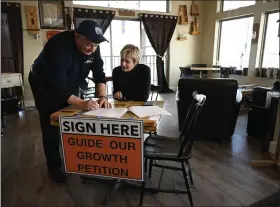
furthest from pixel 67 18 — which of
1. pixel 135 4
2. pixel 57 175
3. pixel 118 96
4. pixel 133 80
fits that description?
pixel 57 175

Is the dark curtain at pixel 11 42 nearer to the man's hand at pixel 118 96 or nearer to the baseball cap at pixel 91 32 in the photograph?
the man's hand at pixel 118 96

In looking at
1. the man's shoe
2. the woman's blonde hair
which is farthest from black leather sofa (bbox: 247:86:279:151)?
the man's shoe

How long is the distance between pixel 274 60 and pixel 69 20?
4.71 metres

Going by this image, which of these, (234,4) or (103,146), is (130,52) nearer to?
(103,146)

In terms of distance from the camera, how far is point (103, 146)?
1.38m

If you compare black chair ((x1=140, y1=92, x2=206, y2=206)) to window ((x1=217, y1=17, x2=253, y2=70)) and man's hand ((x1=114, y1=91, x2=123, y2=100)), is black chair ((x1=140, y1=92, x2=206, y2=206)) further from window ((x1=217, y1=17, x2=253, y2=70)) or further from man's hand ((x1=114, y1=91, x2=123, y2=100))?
window ((x1=217, y1=17, x2=253, y2=70))

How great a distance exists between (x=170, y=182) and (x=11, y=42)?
14.1 feet

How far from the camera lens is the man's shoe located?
2043 mm

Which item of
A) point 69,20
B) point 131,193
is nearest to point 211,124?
point 131,193

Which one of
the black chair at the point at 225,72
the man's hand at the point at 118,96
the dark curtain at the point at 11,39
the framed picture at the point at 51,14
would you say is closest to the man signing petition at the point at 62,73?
the man's hand at the point at 118,96

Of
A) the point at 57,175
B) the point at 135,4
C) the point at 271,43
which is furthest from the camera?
the point at 135,4

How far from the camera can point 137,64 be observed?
238cm

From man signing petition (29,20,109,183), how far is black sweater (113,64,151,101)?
0.37 meters

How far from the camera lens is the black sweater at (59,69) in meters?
1.67
